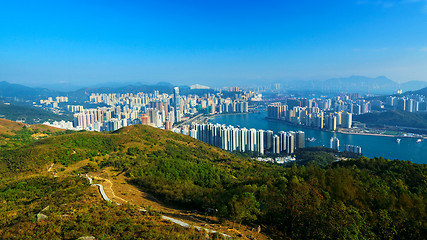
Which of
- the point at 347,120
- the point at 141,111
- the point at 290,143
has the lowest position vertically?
the point at 290,143

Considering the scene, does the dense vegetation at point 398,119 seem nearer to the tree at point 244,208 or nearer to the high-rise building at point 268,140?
the high-rise building at point 268,140

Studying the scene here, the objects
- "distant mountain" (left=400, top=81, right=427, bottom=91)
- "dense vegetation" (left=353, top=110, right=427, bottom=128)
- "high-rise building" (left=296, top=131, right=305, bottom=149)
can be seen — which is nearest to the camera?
"high-rise building" (left=296, top=131, right=305, bottom=149)

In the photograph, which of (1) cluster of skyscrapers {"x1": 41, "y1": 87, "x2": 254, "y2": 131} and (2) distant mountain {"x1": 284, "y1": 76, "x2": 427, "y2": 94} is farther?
(2) distant mountain {"x1": 284, "y1": 76, "x2": 427, "y2": 94}

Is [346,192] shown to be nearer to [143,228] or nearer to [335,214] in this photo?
[335,214]

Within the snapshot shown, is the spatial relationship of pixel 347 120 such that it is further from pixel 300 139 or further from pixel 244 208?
pixel 244 208

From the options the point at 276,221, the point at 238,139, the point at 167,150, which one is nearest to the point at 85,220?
the point at 276,221

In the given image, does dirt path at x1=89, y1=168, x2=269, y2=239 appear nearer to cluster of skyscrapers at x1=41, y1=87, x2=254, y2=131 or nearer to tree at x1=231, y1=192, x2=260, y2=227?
tree at x1=231, y1=192, x2=260, y2=227

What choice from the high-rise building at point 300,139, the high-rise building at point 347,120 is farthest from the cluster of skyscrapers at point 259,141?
the high-rise building at point 347,120

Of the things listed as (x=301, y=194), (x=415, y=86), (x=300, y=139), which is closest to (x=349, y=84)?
(x=415, y=86)

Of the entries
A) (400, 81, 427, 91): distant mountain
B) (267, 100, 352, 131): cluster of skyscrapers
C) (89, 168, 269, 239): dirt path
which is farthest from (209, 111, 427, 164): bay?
(400, 81, 427, 91): distant mountain
